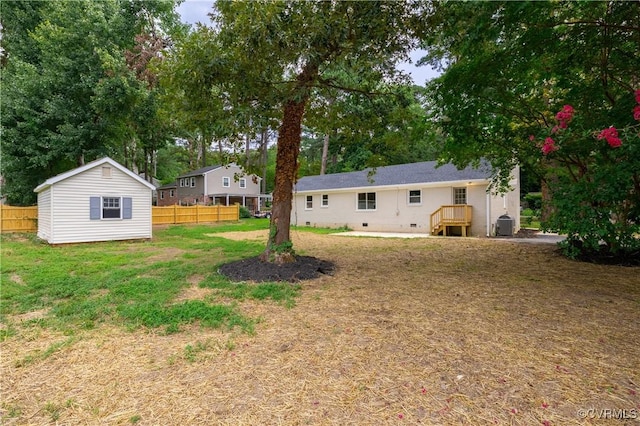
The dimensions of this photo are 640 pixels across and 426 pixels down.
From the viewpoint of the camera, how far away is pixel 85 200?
11422mm

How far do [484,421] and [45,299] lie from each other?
588 centimetres

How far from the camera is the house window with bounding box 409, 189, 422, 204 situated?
15203 millimetres

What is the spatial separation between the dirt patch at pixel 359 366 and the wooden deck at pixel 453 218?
8.81m

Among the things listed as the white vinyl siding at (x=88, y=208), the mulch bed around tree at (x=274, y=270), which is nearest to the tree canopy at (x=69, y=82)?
the white vinyl siding at (x=88, y=208)

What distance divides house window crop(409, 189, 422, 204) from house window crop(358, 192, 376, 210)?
6.78ft

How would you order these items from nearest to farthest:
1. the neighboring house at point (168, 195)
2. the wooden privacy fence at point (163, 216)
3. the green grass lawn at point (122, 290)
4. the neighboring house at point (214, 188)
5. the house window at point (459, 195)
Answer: the green grass lawn at point (122, 290) → the house window at point (459, 195) → the wooden privacy fence at point (163, 216) → the neighboring house at point (214, 188) → the neighboring house at point (168, 195)

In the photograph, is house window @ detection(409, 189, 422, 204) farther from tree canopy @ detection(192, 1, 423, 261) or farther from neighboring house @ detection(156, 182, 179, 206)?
neighboring house @ detection(156, 182, 179, 206)

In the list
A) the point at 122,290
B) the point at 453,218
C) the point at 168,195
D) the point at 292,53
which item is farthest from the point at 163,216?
the point at 168,195

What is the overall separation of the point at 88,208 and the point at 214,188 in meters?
19.7

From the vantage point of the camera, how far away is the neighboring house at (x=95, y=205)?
11.0 metres

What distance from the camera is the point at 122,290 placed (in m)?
5.22

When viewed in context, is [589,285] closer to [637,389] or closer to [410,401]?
[637,389]

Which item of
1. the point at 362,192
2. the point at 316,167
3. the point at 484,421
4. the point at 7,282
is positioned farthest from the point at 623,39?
the point at 316,167

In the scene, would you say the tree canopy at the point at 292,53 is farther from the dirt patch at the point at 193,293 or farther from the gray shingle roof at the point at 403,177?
the gray shingle roof at the point at 403,177
